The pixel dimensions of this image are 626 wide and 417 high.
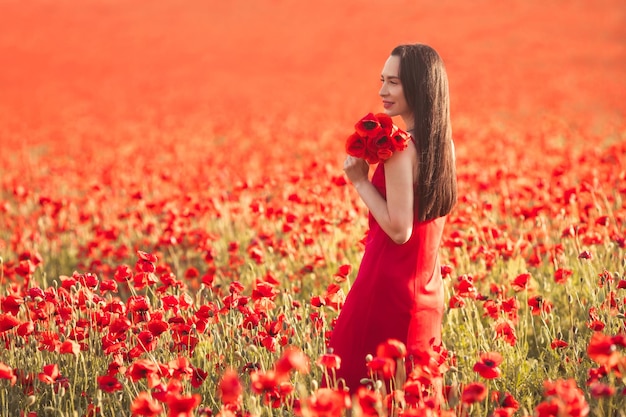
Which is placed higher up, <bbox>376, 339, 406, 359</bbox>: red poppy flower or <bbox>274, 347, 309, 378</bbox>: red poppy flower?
<bbox>274, 347, 309, 378</bbox>: red poppy flower

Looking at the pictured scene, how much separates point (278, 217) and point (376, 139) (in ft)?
10.2

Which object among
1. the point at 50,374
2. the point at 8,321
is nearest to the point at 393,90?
the point at 50,374

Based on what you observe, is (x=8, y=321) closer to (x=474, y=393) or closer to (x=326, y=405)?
(x=326, y=405)

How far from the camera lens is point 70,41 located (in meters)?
26.9

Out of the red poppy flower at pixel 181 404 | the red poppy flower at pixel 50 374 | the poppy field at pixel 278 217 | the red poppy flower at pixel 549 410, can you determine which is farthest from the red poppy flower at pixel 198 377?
the red poppy flower at pixel 549 410

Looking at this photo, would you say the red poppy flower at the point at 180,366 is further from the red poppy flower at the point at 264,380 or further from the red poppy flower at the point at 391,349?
the red poppy flower at the point at 391,349

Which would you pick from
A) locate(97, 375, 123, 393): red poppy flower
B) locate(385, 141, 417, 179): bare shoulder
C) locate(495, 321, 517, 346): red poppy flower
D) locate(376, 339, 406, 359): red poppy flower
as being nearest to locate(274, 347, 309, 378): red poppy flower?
locate(376, 339, 406, 359): red poppy flower

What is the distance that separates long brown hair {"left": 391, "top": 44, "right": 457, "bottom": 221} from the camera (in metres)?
3.03

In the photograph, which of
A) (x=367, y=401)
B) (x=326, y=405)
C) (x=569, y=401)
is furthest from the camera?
(x=367, y=401)

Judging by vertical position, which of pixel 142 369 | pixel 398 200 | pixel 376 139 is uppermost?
pixel 376 139

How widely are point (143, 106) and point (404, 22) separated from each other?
12.5 m

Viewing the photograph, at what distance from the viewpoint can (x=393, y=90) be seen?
3.10 m

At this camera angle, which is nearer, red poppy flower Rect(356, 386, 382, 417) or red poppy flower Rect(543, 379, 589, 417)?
red poppy flower Rect(543, 379, 589, 417)

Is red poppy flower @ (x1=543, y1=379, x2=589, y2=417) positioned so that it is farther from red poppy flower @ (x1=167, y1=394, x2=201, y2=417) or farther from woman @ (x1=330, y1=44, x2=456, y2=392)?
red poppy flower @ (x1=167, y1=394, x2=201, y2=417)
